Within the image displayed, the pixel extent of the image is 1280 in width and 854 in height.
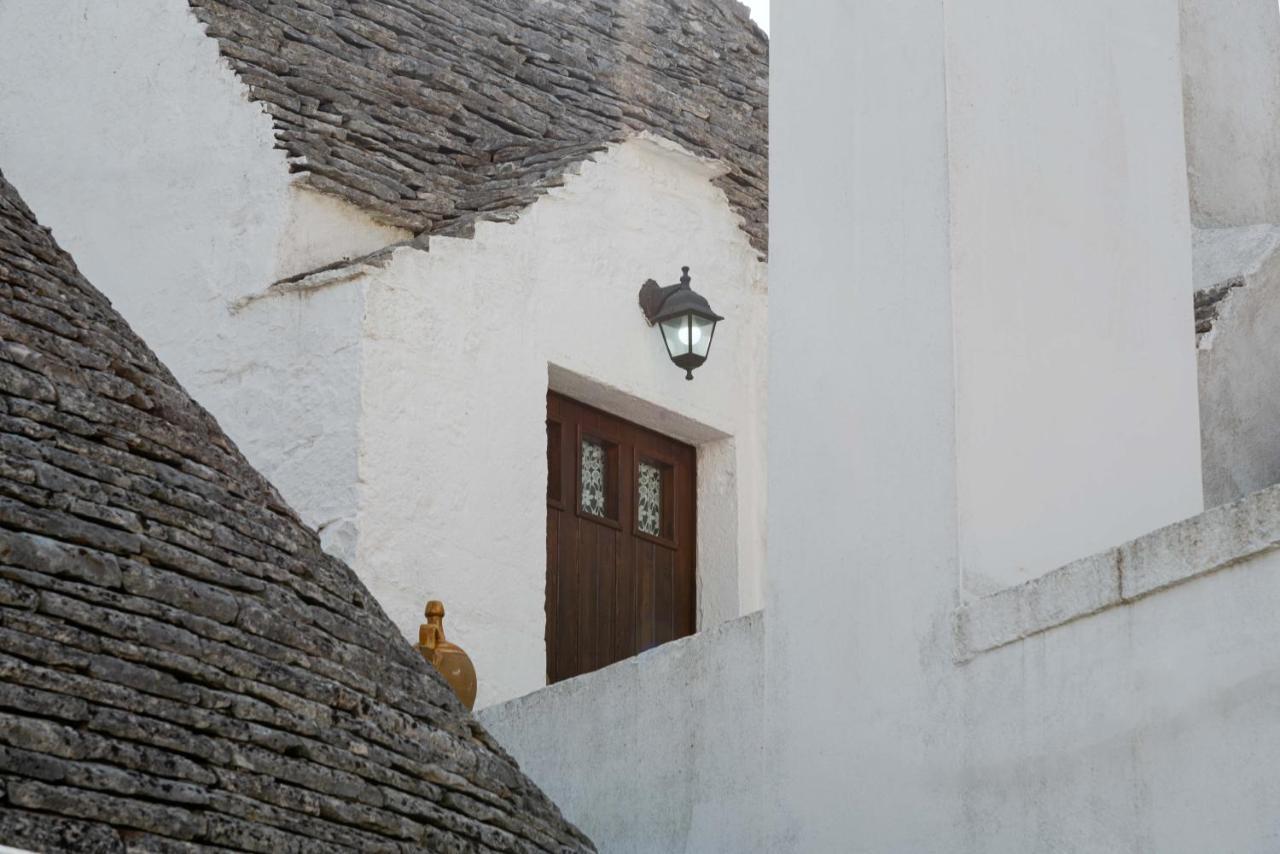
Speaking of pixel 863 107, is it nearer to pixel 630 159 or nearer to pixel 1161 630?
pixel 1161 630

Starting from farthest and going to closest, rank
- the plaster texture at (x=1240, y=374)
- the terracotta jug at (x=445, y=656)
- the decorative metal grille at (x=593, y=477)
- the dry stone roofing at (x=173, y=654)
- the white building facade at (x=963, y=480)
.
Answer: the decorative metal grille at (x=593, y=477), the terracotta jug at (x=445, y=656), the plaster texture at (x=1240, y=374), the white building facade at (x=963, y=480), the dry stone roofing at (x=173, y=654)

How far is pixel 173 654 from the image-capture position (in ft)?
18.7

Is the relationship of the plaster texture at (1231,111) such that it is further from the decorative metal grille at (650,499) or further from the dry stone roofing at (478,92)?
the decorative metal grille at (650,499)

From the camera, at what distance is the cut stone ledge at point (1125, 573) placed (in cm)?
623

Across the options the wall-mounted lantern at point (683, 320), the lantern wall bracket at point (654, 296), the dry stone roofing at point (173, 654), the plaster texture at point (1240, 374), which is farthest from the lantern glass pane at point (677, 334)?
the dry stone roofing at point (173, 654)

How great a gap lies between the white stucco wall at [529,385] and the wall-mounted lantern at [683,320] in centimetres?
9

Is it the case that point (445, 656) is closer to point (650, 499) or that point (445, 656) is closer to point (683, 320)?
point (650, 499)

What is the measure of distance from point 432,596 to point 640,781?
7.77 ft

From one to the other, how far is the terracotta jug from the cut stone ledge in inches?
118

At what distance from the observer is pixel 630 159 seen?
38.9 feet

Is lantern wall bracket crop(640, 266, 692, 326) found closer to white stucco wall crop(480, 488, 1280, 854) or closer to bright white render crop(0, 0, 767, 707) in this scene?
bright white render crop(0, 0, 767, 707)

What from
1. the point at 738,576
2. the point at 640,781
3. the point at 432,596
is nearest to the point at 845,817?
the point at 640,781

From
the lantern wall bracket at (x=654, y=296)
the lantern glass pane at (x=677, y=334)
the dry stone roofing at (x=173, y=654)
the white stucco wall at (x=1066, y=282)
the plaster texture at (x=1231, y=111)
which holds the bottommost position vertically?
the dry stone roofing at (x=173, y=654)

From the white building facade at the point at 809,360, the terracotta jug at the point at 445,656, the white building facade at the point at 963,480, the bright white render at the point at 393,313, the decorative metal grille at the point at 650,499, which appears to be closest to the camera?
the white building facade at the point at 963,480
